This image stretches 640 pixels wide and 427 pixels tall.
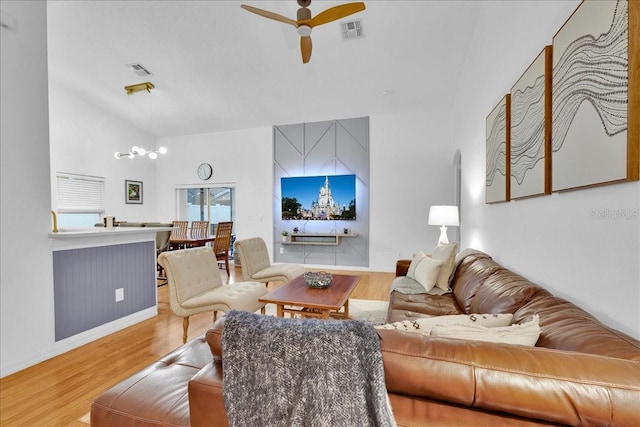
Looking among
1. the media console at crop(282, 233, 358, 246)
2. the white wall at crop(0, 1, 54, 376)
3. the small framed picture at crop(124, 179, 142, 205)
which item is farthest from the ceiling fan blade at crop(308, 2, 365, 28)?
the small framed picture at crop(124, 179, 142, 205)

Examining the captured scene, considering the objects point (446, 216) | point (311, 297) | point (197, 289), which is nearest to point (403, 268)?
point (446, 216)

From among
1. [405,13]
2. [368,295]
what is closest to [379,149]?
[405,13]

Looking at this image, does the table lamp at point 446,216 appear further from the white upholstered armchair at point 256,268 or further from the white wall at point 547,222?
the white upholstered armchair at point 256,268

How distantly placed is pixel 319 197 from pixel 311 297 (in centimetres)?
378

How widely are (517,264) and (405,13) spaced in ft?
10.1

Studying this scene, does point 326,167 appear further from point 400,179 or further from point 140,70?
point 140,70

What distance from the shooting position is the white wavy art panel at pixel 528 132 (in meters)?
1.67

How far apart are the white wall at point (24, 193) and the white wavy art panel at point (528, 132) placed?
12.1 ft

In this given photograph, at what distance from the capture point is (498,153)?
2.47 m

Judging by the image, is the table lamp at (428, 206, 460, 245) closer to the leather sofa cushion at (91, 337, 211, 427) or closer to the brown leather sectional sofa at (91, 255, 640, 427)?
the brown leather sectional sofa at (91, 255, 640, 427)

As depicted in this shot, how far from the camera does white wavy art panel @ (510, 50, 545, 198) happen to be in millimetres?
1668

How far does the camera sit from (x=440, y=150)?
17.6ft

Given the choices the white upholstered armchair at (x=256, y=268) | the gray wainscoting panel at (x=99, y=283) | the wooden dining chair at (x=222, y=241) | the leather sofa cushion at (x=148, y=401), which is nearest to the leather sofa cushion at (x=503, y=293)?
the leather sofa cushion at (x=148, y=401)

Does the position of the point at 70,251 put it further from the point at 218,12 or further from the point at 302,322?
the point at 218,12
